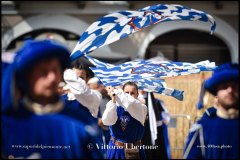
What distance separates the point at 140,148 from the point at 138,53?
256 inches

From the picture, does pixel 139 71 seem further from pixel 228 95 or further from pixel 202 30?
pixel 202 30

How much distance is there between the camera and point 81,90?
11.6ft

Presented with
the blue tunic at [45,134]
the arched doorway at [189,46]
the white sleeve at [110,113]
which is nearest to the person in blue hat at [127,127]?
the white sleeve at [110,113]

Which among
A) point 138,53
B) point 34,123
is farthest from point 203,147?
→ point 138,53

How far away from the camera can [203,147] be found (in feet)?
8.90

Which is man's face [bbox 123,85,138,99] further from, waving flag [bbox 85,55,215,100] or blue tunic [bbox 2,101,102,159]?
blue tunic [bbox 2,101,102,159]

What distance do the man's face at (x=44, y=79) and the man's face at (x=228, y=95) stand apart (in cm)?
86

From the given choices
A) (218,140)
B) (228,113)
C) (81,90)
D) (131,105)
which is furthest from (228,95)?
(131,105)

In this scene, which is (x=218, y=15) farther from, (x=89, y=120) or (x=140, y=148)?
(x=89, y=120)

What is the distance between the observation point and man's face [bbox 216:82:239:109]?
2.69 metres

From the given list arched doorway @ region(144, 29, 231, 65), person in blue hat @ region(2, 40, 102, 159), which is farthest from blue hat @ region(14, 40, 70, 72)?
arched doorway @ region(144, 29, 231, 65)

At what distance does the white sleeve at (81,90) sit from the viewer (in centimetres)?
345

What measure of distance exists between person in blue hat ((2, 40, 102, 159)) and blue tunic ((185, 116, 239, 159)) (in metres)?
0.61

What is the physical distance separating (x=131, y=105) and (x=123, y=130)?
365 mm
